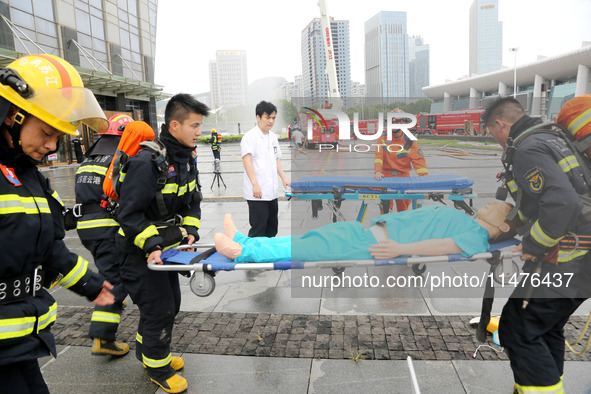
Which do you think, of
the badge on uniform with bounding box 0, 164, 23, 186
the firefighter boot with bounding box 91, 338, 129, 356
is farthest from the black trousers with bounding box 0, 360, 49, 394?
the firefighter boot with bounding box 91, 338, 129, 356

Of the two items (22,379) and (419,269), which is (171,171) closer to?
(22,379)

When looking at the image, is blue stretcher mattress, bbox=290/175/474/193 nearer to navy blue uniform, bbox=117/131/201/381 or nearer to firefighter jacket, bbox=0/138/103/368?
navy blue uniform, bbox=117/131/201/381

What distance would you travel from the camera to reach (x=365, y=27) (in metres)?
5.86

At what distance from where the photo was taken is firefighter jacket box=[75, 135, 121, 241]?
129 inches

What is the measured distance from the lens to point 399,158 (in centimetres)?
588

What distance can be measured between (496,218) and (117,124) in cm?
323

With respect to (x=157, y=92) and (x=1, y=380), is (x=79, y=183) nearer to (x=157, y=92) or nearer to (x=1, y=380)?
(x=1, y=380)

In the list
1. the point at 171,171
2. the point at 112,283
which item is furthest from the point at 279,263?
the point at 112,283

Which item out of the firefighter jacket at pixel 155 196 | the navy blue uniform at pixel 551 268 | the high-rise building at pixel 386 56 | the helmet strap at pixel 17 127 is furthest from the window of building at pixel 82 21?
the navy blue uniform at pixel 551 268

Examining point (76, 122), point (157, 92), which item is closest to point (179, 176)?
point (76, 122)

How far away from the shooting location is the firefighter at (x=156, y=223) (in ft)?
8.39

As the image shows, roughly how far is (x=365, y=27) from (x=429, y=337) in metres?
4.47

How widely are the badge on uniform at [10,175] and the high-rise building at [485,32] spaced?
169 inches

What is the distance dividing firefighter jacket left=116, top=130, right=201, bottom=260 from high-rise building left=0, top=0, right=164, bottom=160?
18.5m
